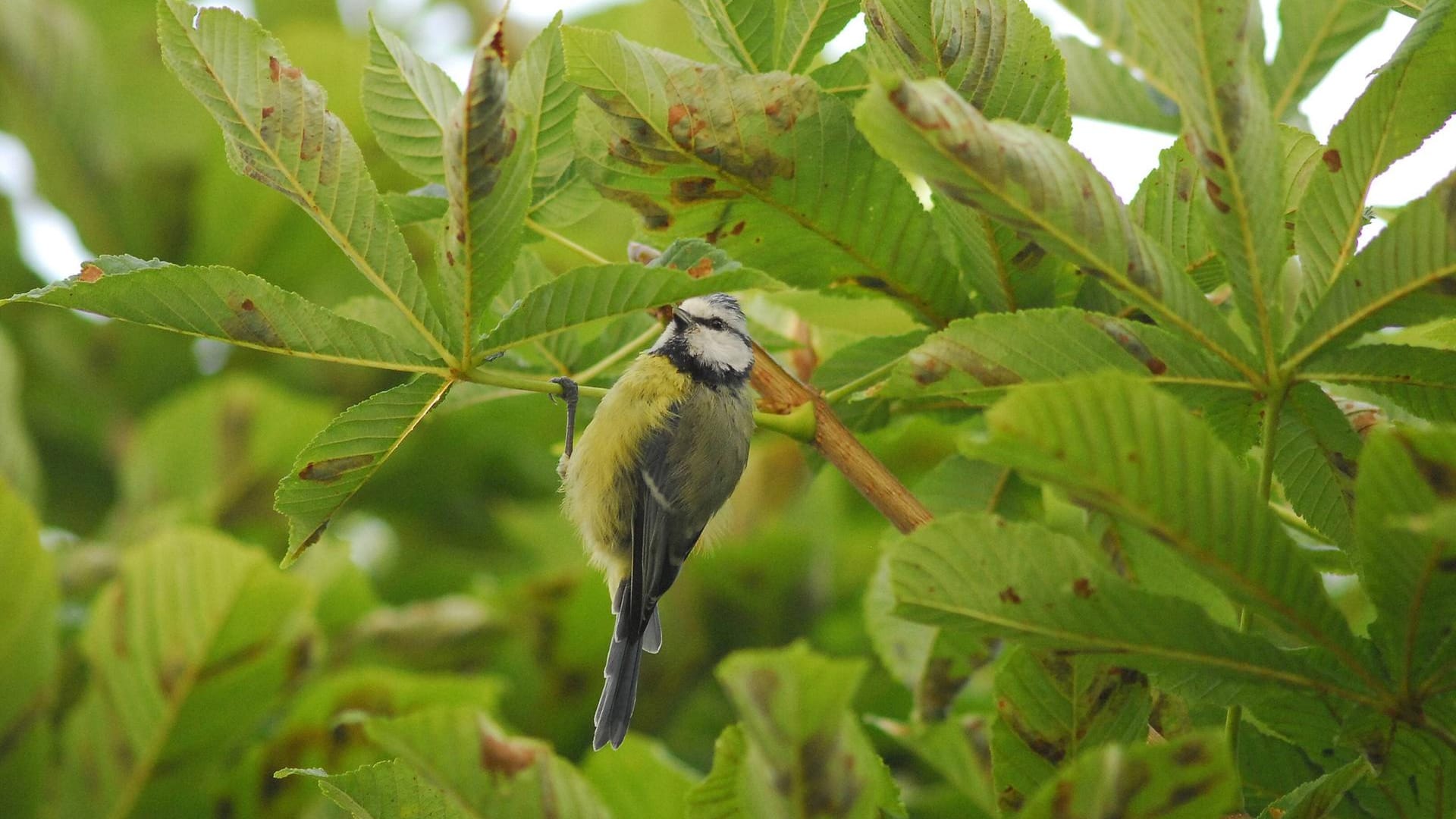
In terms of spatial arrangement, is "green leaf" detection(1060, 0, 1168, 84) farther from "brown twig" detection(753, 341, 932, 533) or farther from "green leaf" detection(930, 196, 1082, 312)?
"brown twig" detection(753, 341, 932, 533)

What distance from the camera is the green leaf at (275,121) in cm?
99

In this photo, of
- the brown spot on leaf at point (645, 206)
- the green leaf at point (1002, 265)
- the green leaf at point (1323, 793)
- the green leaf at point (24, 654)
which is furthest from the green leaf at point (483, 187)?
the green leaf at point (24, 654)

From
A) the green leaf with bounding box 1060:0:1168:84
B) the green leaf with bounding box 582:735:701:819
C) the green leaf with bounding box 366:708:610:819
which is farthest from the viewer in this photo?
the green leaf with bounding box 1060:0:1168:84

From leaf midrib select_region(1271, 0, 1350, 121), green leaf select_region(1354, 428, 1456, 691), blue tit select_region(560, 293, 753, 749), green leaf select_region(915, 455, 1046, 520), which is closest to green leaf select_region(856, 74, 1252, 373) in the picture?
green leaf select_region(1354, 428, 1456, 691)

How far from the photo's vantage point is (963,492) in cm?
138

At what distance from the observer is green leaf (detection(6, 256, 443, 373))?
948mm

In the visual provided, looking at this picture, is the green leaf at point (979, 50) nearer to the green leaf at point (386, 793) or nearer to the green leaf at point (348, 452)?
the green leaf at point (348, 452)

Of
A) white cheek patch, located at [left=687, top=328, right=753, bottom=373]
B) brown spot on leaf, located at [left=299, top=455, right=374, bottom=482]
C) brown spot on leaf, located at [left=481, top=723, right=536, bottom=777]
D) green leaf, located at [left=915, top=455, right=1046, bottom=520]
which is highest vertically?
brown spot on leaf, located at [left=299, top=455, right=374, bottom=482]

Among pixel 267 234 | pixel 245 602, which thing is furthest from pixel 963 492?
pixel 267 234

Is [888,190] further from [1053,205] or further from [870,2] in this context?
[1053,205]

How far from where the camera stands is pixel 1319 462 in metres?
1.08

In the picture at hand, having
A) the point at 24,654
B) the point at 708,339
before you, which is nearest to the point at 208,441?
the point at 24,654

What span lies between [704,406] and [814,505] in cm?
63

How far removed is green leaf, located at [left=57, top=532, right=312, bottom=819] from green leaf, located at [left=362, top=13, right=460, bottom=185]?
2.67ft
